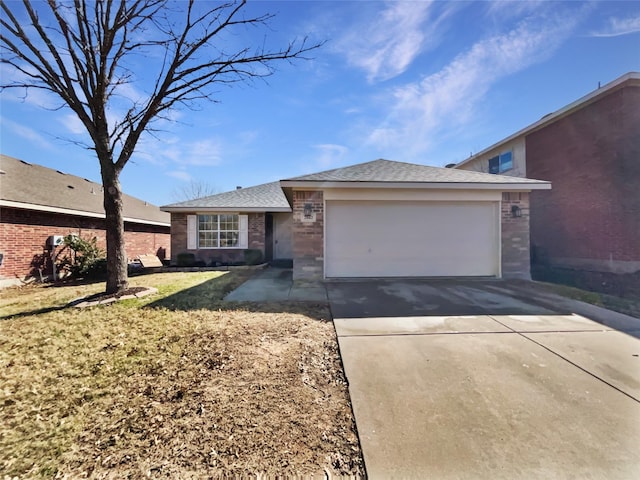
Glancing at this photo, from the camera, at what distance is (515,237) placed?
27.0 feet

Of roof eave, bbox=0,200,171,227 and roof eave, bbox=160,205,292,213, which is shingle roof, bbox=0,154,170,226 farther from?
roof eave, bbox=160,205,292,213

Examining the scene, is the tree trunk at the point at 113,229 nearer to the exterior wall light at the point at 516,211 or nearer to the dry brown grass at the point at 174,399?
the dry brown grass at the point at 174,399

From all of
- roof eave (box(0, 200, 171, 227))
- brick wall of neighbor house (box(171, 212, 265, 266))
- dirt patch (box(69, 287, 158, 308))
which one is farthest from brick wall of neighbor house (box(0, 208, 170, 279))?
dirt patch (box(69, 287, 158, 308))

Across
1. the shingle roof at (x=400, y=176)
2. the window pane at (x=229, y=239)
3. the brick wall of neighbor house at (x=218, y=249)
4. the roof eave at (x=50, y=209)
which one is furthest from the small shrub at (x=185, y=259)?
the shingle roof at (x=400, y=176)

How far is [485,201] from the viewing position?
324 inches

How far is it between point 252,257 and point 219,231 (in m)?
2.17

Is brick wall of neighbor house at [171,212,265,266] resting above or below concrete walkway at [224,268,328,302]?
above

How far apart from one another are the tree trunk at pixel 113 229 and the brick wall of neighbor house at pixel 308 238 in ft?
13.9

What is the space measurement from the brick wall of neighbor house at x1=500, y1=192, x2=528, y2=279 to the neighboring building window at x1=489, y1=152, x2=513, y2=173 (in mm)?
8314

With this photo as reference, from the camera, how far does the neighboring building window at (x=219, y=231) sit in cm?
1327

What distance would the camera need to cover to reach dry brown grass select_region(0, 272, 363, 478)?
1934mm

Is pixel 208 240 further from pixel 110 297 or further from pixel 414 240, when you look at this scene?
pixel 414 240

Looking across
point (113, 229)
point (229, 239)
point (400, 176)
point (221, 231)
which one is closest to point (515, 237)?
point (400, 176)

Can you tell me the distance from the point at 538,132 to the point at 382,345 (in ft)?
47.8
